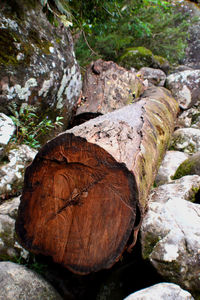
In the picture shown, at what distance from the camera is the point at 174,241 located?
182 cm

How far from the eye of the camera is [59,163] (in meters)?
1.68

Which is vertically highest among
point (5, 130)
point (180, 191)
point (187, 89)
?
point (187, 89)

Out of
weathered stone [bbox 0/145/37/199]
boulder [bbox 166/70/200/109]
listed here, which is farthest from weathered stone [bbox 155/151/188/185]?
boulder [bbox 166/70/200/109]

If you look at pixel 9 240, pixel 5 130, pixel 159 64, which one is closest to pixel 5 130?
pixel 5 130

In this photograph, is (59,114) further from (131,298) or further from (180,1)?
(180,1)

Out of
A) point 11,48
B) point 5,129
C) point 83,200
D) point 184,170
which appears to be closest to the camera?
point 83,200

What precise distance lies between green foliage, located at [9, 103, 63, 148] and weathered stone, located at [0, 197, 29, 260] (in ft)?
3.07

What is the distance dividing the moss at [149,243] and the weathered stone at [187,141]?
2650mm

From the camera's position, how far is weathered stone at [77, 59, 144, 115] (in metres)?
4.04

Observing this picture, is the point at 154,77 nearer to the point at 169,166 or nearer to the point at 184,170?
the point at 169,166

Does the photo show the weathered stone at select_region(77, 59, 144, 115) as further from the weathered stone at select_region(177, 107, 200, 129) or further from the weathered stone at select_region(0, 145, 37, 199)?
the weathered stone at select_region(0, 145, 37, 199)

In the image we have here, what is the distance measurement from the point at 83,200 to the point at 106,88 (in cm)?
298

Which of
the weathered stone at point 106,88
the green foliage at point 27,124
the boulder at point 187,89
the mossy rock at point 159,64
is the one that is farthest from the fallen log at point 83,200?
the mossy rock at point 159,64

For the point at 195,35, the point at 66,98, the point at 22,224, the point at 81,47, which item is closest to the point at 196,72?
the point at 81,47
